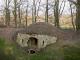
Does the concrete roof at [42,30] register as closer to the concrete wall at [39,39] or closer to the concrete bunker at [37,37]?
the concrete bunker at [37,37]

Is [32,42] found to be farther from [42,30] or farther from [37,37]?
[42,30]

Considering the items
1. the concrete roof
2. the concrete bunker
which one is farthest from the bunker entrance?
the concrete roof

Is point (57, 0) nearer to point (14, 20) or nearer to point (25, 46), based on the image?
point (14, 20)

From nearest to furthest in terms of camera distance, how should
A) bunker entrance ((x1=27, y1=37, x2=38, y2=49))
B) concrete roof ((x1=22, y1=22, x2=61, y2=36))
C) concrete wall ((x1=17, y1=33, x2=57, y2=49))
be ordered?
concrete wall ((x1=17, y1=33, x2=57, y2=49)) < concrete roof ((x1=22, y1=22, x2=61, y2=36)) < bunker entrance ((x1=27, y1=37, x2=38, y2=49))

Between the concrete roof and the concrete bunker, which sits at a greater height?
the concrete roof

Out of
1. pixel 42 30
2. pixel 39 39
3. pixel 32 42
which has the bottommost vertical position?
pixel 32 42

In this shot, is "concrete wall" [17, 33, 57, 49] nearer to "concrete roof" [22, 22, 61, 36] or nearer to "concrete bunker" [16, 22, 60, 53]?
"concrete bunker" [16, 22, 60, 53]

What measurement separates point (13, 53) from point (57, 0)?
119 feet

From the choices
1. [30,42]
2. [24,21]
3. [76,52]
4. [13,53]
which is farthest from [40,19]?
[13,53]

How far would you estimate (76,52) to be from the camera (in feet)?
42.3

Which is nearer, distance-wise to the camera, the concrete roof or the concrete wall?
the concrete wall

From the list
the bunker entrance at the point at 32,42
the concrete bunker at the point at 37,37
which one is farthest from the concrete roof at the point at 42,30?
the bunker entrance at the point at 32,42

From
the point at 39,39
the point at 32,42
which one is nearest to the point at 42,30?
the point at 39,39

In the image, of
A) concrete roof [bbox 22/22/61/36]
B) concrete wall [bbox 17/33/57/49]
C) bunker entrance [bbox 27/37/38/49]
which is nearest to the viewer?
concrete wall [bbox 17/33/57/49]
